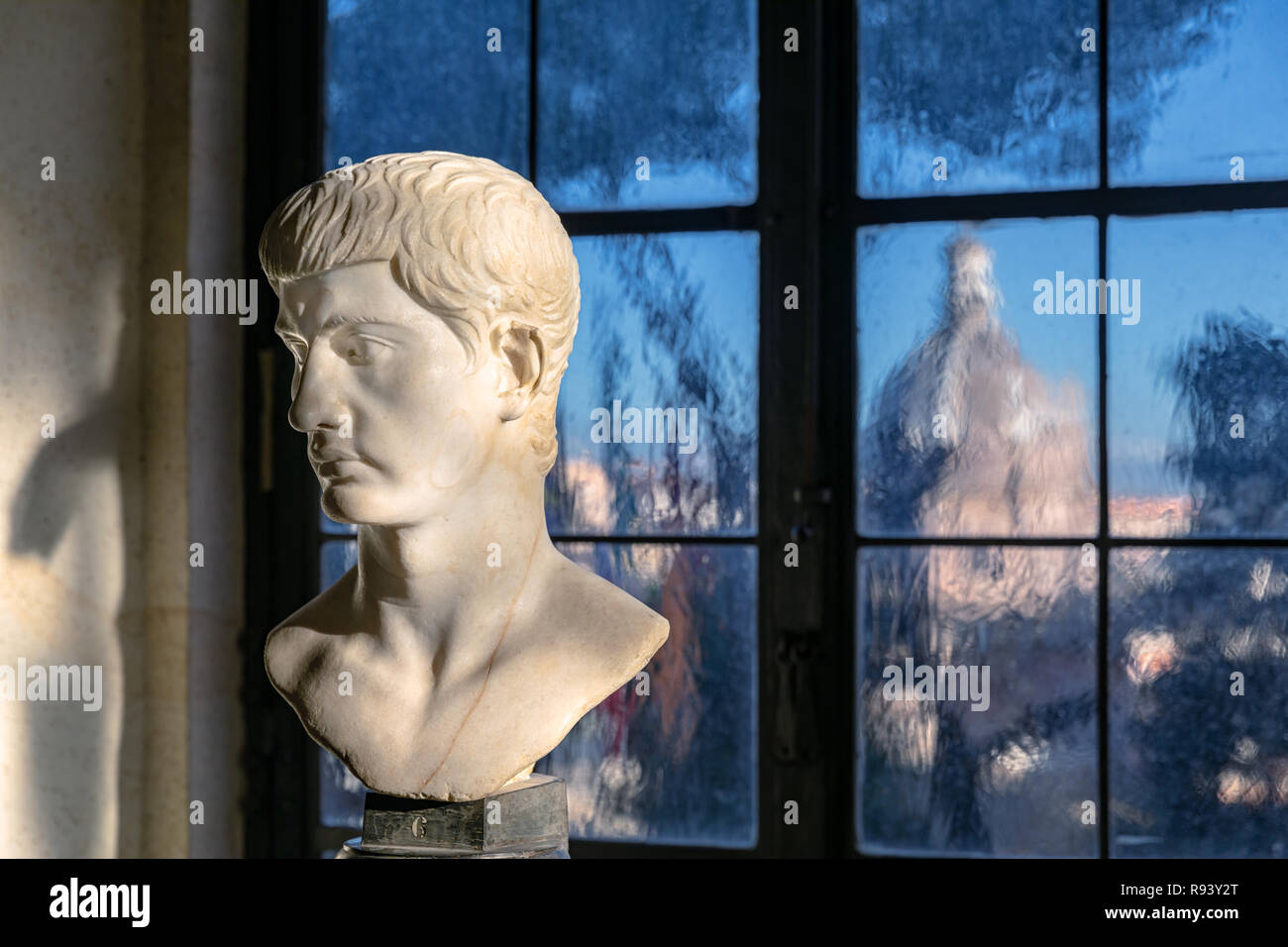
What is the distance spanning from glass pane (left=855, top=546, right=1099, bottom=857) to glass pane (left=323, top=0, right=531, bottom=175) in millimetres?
1343

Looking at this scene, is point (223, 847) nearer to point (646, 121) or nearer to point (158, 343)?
point (158, 343)

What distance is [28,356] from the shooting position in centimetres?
268

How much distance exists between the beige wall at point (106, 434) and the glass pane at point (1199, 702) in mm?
2031

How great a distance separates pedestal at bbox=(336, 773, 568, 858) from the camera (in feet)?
5.94

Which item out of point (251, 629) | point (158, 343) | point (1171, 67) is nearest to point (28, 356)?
point (158, 343)

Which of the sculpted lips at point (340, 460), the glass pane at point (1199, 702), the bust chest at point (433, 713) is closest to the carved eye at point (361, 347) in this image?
the sculpted lips at point (340, 460)

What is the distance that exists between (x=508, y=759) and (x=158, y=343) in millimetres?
1567

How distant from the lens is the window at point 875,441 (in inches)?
103

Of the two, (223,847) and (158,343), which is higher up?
(158,343)

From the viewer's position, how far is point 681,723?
2828mm

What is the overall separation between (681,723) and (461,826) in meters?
1.08

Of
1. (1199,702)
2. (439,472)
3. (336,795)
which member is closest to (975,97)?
(1199,702)

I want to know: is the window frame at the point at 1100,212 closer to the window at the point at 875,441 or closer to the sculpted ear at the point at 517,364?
the window at the point at 875,441

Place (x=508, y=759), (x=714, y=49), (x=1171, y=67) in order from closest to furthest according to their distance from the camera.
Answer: (x=508, y=759)
(x=1171, y=67)
(x=714, y=49)
